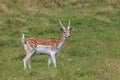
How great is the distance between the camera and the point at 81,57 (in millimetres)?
10992

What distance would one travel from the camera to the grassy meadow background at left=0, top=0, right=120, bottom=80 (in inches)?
347

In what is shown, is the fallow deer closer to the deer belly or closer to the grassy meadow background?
the deer belly

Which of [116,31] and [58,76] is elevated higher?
[58,76]

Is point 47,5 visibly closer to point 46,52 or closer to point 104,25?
point 104,25

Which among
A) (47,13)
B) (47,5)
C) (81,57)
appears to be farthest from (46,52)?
(47,5)

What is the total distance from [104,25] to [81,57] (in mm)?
4461

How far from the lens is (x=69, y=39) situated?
12852mm

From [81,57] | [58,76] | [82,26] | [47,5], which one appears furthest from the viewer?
[47,5]

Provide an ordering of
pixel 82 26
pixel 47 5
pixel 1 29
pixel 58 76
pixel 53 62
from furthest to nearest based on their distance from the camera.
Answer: pixel 47 5 < pixel 82 26 < pixel 1 29 < pixel 53 62 < pixel 58 76

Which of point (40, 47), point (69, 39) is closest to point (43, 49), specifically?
point (40, 47)

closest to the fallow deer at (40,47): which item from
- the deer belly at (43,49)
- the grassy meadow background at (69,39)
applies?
the deer belly at (43,49)

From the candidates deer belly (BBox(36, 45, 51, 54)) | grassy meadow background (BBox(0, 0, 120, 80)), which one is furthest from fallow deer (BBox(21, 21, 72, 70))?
grassy meadow background (BBox(0, 0, 120, 80))

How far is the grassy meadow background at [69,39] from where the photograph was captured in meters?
8.80

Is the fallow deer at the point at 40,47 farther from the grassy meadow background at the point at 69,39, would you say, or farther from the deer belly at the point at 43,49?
the grassy meadow background at the point at 69,39
